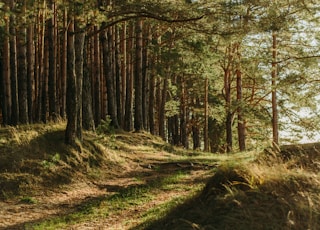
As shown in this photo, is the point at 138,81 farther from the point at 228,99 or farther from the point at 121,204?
the point at 121,204

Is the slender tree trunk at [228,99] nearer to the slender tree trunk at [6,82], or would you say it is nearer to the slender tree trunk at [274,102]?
the slender tree trunk at [274,102]

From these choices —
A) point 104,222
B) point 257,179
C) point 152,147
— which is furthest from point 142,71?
point 257,179

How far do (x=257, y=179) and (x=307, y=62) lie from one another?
14384 mm

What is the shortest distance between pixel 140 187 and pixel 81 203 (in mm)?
1680

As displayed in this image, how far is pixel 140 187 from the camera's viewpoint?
9484 millimetres

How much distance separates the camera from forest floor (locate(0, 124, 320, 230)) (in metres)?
4.41

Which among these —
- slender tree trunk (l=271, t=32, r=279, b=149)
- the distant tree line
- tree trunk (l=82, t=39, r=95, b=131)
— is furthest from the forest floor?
slender tree trunk (l=271, t=32, r=279, b=149)

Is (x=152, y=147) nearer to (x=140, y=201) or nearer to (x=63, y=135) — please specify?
(x=63, y=135)

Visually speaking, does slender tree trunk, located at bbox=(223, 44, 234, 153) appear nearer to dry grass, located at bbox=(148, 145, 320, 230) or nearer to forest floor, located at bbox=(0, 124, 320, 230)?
forest floor, located at bbox=(0, 124, 320, 230)

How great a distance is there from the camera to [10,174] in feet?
28.8

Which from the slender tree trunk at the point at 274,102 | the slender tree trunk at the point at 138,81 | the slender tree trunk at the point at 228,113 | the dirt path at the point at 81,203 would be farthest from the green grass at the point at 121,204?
the slender tree trunk at the point at 228,113

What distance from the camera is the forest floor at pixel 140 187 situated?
4410 mm

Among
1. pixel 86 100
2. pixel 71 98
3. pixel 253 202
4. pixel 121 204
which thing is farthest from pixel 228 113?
pixel 253 202

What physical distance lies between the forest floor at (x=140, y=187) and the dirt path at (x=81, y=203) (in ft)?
0.06
